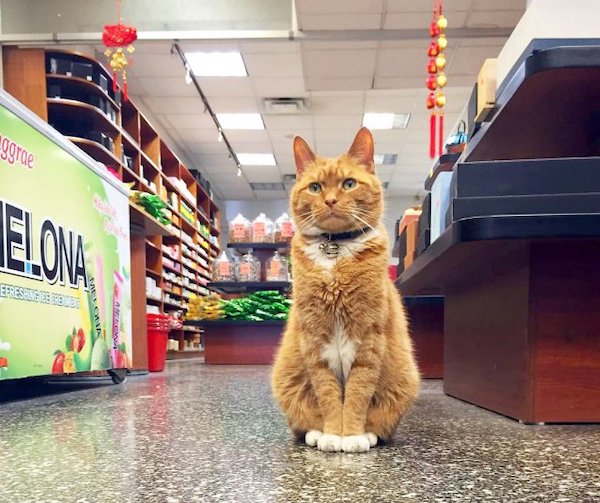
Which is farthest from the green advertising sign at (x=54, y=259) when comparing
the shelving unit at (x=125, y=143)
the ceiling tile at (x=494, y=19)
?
the ceiling tile at (x=494, y=19)

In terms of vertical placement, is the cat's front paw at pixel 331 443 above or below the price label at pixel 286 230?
below

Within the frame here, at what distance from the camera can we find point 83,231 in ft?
7.55

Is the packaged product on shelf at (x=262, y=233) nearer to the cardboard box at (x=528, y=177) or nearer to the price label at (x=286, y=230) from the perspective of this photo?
the price label at (x=286, y=230)

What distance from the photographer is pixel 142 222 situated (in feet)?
11.1

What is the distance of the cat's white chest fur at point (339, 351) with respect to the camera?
1092 millimetres

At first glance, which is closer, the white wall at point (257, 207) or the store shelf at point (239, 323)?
the store shelf at point (239, 323)

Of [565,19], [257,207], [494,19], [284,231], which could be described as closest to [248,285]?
[284,231]

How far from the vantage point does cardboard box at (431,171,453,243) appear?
169cm

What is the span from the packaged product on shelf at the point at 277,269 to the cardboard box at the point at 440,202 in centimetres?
315

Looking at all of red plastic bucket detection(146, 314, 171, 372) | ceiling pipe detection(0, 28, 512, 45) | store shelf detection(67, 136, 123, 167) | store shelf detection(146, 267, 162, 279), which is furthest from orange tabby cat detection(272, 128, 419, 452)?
store shelf detection(146, 267, 162, 279)

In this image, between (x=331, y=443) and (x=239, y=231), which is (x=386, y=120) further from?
(x=331, y=443)

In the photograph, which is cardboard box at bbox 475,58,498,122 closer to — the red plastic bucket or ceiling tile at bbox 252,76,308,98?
the red plastic bucket

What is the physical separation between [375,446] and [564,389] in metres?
0.56

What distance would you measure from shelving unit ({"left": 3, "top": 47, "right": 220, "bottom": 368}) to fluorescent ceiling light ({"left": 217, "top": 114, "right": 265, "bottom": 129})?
2.98 ft
